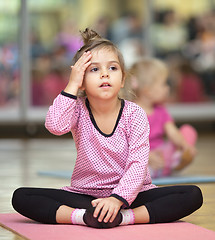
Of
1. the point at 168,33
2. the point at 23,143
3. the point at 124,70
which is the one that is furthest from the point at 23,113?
the point at 124,70

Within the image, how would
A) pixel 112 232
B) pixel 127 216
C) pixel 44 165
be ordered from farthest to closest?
pixel 44 165 < pixel 127 216 < pixel 112 232

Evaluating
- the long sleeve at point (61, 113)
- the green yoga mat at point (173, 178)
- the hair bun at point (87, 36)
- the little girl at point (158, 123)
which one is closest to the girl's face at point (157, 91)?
the little girl at point (158, 123)

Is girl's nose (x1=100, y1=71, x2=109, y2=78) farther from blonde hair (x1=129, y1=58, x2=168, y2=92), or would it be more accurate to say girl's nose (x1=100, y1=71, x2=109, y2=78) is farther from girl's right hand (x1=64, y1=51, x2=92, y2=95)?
blonde hair (x1=129, y1=58, x2=168, y2=92)

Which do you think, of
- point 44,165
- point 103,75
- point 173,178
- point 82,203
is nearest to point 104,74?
point 103,75

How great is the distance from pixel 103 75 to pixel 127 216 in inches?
15.9

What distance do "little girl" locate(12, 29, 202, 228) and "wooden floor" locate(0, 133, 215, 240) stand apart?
0.12 meters

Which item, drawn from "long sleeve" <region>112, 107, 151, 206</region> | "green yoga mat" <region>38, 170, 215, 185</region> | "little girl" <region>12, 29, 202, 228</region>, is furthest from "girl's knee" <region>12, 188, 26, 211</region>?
"green yoga mat" <region>38, 170, 215, 185</region>

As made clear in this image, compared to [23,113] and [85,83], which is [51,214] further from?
[23,113]

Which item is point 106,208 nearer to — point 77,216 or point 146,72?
point 77,216

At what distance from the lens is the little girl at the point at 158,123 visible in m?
3.03

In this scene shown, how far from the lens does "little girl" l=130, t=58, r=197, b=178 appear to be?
9.93 feet

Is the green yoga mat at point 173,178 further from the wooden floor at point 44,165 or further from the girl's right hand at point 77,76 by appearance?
the girl's right hand at point 77,76

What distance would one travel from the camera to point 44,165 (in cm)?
351

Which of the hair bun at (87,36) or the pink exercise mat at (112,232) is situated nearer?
the pink exercise mat at (112,232)
